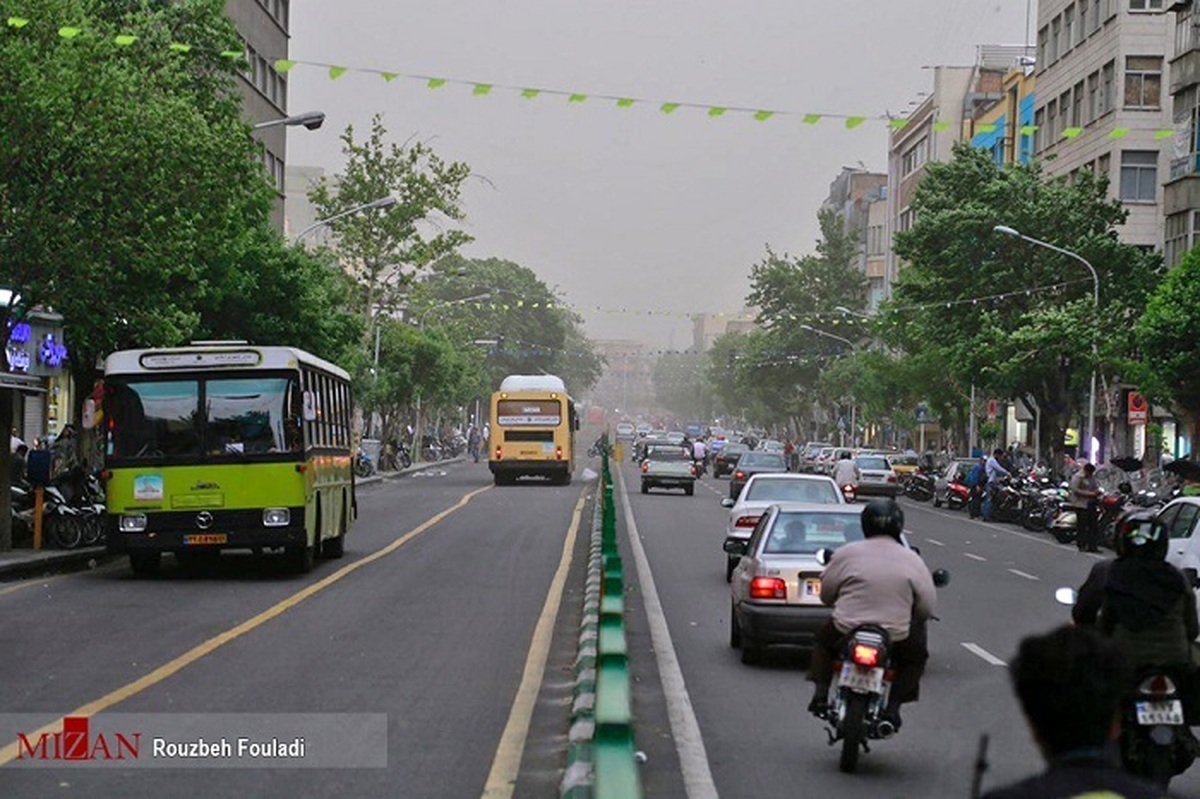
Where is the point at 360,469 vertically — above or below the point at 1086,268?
below

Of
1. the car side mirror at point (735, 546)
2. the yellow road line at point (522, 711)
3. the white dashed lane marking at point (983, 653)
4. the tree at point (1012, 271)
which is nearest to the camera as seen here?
the yellow road line at point (522, 711)

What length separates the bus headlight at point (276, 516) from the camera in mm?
23156

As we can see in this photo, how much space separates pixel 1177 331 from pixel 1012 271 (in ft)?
49.3

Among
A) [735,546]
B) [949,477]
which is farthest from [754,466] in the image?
[735,546]

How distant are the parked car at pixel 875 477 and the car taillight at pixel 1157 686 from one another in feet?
158

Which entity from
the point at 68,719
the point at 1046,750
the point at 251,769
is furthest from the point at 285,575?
the point at 1046,750

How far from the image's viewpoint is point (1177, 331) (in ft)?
135

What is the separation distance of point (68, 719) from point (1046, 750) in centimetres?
844

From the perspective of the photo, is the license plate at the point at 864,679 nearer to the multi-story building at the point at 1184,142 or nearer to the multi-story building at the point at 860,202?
the multi-story building at the point at 1184,142

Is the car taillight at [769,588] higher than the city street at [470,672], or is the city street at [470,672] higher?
the car taillight at [769,588]

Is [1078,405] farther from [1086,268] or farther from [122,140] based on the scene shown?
[122,140]

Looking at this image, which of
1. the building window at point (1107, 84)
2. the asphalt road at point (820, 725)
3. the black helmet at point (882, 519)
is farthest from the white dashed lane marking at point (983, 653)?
the building window at point (1107, 84)

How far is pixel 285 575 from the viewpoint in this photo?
2428 cm

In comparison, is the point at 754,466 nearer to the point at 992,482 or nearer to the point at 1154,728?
the point at 992,482
